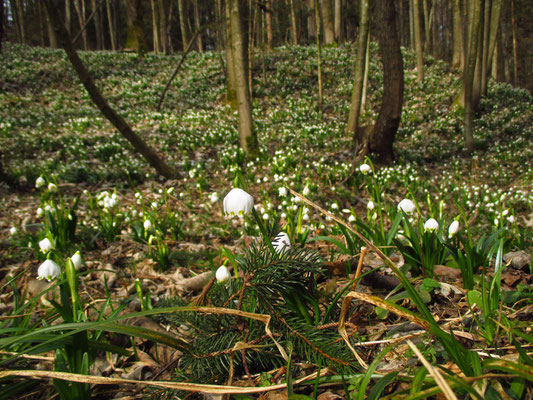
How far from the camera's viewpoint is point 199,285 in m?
2.29

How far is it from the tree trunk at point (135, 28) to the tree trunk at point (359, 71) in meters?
12.6

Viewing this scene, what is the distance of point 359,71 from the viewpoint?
26.2 ft

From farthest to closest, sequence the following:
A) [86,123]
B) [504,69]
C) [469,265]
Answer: [504,69]
[86,123]
[469,265]

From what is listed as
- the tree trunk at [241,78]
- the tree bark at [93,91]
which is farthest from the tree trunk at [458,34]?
the tree bark at [93,91]

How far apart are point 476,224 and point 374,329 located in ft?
13.5

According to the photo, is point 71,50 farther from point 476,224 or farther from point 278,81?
point 278,81

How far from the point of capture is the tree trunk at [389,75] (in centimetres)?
660

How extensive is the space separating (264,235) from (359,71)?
792cm

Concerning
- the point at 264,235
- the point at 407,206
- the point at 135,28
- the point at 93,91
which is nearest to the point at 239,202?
the point at 264,235

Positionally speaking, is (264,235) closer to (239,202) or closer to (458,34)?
(239,202)

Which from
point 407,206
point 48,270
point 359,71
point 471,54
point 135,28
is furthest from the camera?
point 135,28

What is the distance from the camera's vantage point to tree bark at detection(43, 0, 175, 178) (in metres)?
3.62

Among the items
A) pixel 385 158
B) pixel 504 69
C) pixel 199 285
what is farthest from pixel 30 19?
pixel 504 69

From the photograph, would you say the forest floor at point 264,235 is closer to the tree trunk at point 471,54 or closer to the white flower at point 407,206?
the white flower at point 407,206
